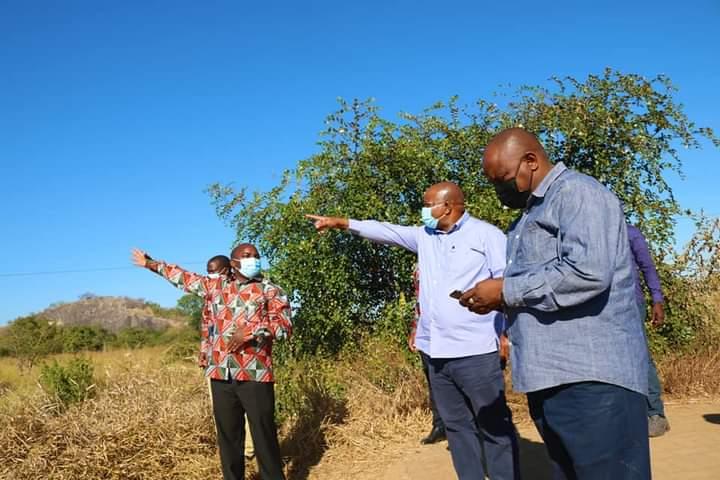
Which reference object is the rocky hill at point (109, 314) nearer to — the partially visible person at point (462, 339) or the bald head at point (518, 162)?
the partially visible person at point (462, 339)

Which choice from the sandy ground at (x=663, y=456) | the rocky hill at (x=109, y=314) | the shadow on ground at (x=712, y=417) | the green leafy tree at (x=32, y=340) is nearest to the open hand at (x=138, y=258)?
the sandy ground at (x=663, y=456)

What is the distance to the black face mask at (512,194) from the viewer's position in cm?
253

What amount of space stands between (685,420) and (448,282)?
312cm

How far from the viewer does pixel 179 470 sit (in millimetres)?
5031

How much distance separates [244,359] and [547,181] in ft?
8.94

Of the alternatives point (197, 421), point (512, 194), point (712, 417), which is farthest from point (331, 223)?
point (712, 417)

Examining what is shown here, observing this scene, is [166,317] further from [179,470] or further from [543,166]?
[543,166]

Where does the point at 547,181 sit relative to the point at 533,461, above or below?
above

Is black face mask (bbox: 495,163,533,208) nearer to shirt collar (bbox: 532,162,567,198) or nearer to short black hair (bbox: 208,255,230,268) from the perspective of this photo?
shirt collar (bbox: 532,162,567,198)

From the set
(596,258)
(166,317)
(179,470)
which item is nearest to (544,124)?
(179,470)

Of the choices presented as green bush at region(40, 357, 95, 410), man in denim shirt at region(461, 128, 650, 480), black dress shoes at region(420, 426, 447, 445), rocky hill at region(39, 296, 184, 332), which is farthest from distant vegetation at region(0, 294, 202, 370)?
man in denim shirt at region(461, 128, 650, 480)

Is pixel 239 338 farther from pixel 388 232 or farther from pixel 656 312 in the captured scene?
pixel 656 312

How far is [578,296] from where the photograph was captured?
86.6 inches

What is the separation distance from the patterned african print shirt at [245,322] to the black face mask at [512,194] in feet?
7.82
